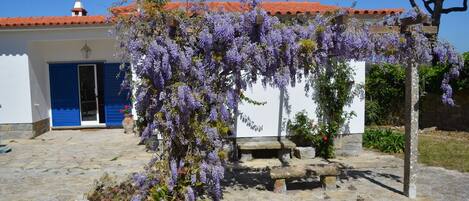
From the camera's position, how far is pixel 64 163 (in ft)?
29.5

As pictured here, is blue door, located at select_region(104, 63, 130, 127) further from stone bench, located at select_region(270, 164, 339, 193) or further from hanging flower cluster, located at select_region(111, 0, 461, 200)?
hanging flower cluster, located at select_region(111, 0, 461, 200)

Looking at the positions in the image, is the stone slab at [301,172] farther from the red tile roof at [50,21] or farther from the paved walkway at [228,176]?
the red tile roof at [50,21]

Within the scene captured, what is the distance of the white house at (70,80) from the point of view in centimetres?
941

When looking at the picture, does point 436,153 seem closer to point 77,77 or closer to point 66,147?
point 66,147

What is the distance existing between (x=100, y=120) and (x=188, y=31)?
32.8ft

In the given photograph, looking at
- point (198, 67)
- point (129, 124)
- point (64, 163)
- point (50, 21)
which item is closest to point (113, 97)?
point (129, 124)

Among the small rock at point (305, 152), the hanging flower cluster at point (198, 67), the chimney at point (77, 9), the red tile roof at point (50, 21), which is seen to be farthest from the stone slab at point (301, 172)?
the chimney at point (77, 9)

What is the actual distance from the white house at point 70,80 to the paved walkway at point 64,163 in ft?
3.31

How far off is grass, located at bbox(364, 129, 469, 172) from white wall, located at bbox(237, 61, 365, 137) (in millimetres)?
1430

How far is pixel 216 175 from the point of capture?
17.7 feet

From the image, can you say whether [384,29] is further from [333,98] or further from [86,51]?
[86,51]

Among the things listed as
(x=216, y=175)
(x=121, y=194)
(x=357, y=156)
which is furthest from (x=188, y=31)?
(x=357, y=156)

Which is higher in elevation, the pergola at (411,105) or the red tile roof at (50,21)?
the red tile roof at (50,21)

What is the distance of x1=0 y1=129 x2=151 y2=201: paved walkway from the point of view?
270 inches
